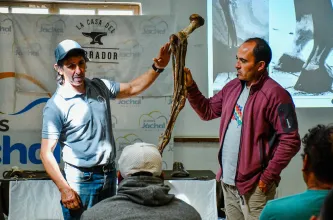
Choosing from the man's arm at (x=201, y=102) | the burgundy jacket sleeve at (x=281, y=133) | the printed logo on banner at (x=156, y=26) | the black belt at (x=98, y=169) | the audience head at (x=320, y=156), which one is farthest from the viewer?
the printed logo on banner at (x=156, y=26)

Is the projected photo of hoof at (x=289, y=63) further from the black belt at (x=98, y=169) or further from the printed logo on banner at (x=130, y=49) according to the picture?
the black belt at (x=98, y=169)

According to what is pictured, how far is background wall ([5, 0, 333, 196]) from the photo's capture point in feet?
15.5

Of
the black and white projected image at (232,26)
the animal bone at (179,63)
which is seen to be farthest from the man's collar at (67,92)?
the black and white projected image at (232,26)

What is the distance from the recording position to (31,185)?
12.6ft

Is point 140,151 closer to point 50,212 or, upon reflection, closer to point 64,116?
point 64,116

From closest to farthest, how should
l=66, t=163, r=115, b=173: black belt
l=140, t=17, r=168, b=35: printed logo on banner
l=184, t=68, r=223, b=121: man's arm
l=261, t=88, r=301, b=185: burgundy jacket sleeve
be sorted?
l=261, t=88, r=301, b=185: burgundy jacket sleeve → l=66, t=163, r=115, b=173: black belt → l=184, t=68, r=223, b=121: man's arm → l=140, t=17, r=168, b=35: printed logo on banner

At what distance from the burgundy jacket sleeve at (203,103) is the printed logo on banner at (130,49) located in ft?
6.49

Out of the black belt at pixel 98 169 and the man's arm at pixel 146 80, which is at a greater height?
the man's arm at pixel 146 80

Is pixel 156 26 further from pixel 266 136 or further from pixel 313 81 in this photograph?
pixel 266 136

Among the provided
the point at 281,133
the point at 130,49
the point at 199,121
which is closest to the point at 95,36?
the point at 130,49

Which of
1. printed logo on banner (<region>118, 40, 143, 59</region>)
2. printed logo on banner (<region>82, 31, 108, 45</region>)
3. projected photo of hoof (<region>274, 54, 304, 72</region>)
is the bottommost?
projected photo of hoof (<region>274, 54, 304, 72</region>)

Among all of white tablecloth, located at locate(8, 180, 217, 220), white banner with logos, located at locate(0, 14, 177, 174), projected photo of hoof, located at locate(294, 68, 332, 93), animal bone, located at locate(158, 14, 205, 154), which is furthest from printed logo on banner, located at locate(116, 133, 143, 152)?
animal bone, located at locate(158, 14, 205, 154)

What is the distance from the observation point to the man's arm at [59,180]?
241 cm

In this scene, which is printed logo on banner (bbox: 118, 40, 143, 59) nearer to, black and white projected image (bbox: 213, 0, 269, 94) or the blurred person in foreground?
black and white projected image (bbox: 213, 0, 269, 94)
